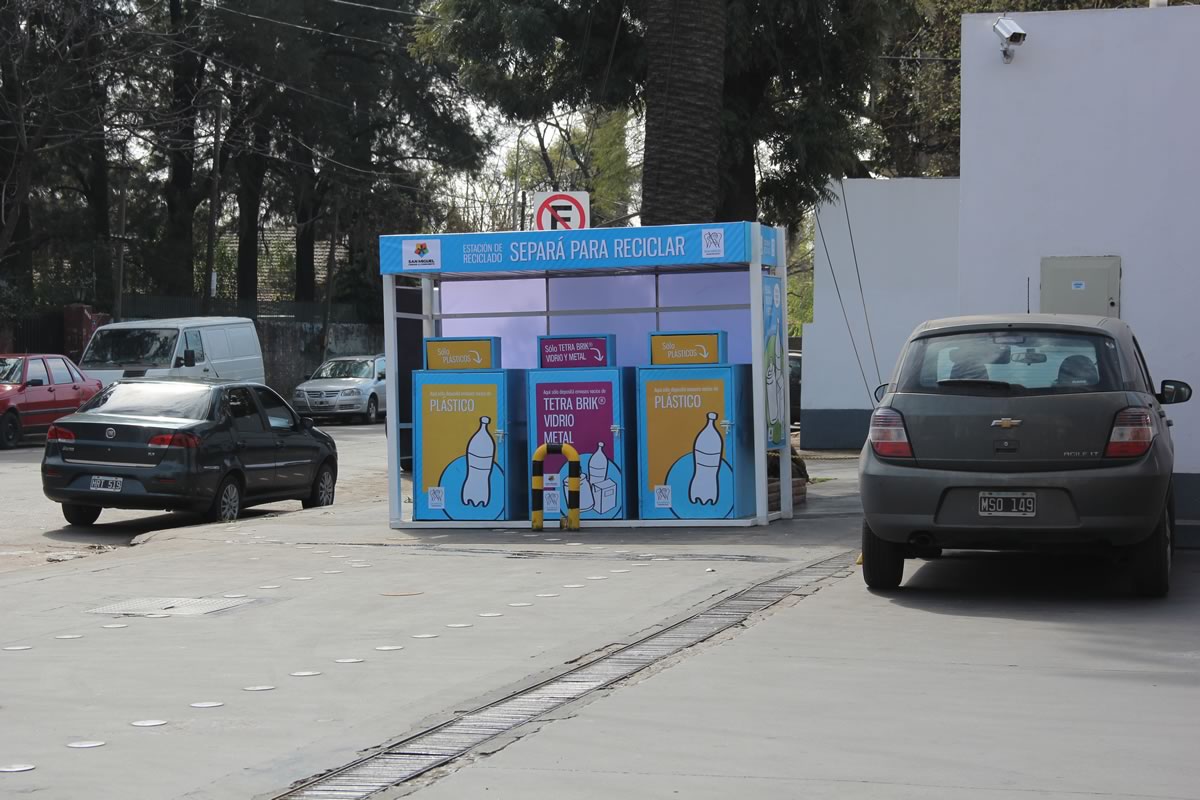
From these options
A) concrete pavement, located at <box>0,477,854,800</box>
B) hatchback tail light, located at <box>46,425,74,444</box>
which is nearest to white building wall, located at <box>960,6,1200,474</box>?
concrete pavement, located at <box>0,477,854,800</box>

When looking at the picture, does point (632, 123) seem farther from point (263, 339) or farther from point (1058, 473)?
point (1058, 473)

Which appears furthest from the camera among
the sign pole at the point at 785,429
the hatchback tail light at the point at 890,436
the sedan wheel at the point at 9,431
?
the sedan wheel at the point at 9,431

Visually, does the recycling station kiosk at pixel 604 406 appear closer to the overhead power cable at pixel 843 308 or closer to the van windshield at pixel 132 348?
the overhead power cable at pixel 843 308

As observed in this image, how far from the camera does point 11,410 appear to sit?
2641cm

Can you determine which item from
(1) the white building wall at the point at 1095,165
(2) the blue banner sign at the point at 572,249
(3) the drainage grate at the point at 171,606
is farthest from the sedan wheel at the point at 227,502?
(1) the white building wall at the point at 1095,165

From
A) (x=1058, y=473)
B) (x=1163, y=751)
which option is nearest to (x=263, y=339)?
(x=1058, y=473)

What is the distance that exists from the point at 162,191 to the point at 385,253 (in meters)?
32.7

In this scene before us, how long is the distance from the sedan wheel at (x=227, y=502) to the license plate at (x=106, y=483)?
94cm

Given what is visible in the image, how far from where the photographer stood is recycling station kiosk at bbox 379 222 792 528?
523 inches

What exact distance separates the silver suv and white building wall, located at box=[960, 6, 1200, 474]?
24.1 meters

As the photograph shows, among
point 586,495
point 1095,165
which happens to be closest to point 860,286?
point 1095,165

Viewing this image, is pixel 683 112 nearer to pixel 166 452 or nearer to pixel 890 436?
pixel 166 452

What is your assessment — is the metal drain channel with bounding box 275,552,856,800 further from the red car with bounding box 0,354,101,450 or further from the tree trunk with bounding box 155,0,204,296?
the tree trunk with bounding box 155,0,204,296

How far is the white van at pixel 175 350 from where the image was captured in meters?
27.2
